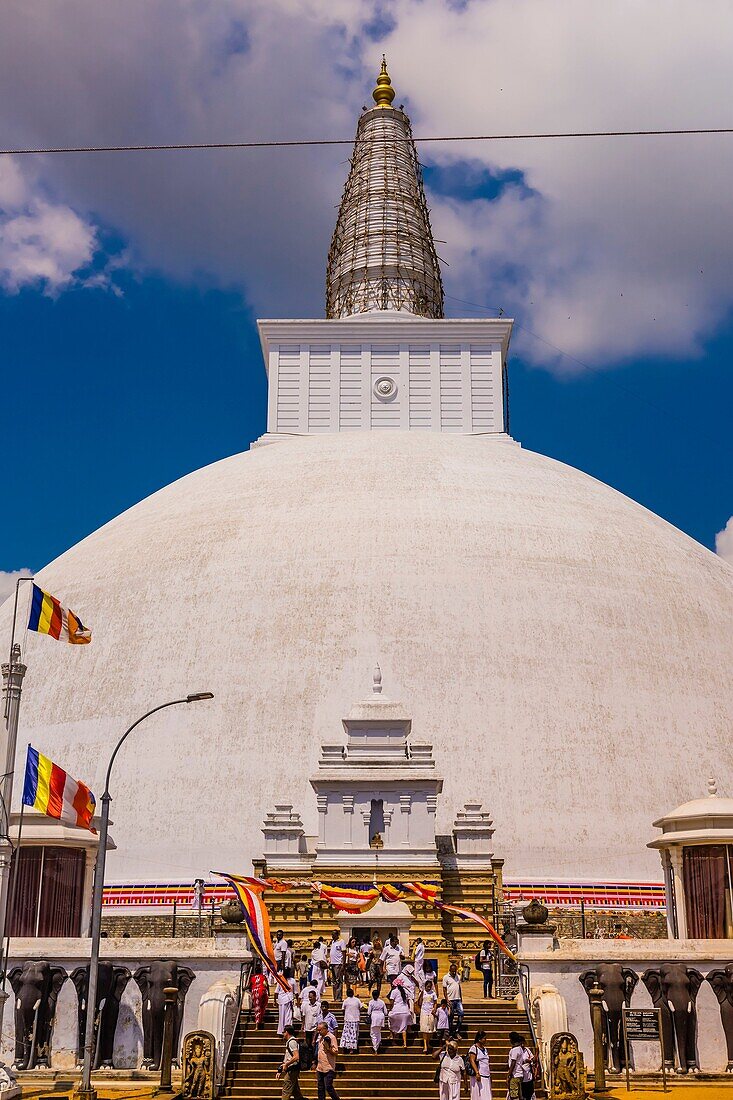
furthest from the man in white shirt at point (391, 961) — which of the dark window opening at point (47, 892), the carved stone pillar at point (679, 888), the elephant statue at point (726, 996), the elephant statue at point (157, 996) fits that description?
the dark window opening at point (47, 892)

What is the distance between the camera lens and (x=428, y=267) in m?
50.1

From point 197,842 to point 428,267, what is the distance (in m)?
26.9

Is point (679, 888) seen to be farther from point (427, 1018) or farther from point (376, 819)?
point (427, 1018)

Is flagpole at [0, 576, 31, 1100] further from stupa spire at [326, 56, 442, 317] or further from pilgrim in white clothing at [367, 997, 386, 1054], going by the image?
stupa spire at [326, 56, 442, 317]

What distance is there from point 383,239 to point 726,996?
112 ft

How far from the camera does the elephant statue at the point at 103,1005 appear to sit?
22.2 m

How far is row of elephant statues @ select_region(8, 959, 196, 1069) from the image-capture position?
22234 millimetres

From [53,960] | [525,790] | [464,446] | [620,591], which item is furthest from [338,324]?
[53,960]

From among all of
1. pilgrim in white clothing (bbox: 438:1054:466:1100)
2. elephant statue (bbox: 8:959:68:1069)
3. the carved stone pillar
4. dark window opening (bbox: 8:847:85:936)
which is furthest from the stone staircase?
dark window opening (bbox: 8:847:85:936)

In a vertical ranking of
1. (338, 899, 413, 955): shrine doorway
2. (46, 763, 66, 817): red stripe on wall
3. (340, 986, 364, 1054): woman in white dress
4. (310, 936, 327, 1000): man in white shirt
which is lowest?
(340, 986, 364, 1054): woman in white dress

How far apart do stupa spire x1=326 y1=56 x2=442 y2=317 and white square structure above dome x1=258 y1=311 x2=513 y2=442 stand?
2371mm

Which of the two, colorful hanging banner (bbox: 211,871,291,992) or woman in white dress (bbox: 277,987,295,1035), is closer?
woman in white dress (bbox: 277,987,295,1035)

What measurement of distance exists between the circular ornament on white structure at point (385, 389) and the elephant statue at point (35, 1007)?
2642 centimetres

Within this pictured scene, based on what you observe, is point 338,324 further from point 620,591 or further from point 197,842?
point 197,842
